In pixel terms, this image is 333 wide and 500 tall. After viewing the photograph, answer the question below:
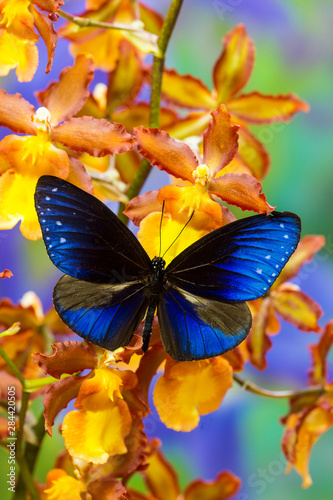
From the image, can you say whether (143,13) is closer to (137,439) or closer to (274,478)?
(137,439)

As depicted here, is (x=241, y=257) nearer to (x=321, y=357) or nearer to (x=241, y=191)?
(x=241, y=191)

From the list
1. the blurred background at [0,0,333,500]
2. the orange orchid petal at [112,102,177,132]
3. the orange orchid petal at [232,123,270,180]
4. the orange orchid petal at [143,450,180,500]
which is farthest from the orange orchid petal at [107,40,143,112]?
the orange orchid petal at [143,450,180,500]

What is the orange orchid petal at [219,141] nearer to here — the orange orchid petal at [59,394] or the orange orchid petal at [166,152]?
the orange orchid petal at [166,152]

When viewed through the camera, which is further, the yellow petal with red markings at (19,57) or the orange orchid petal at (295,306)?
the orange orchid petal at (295,306)

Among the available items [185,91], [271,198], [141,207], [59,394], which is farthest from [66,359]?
[271,198]

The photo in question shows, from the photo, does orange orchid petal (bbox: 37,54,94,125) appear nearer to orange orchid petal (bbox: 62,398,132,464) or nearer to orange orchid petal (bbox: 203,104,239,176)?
orange orchid petal (bbox: 203,104,239,176)

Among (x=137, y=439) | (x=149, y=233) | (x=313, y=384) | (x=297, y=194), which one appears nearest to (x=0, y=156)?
(x=149, y=233)

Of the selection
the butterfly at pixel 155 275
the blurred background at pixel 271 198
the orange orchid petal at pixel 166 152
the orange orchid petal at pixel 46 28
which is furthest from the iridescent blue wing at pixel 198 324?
the blurred background at pixel 271 198
